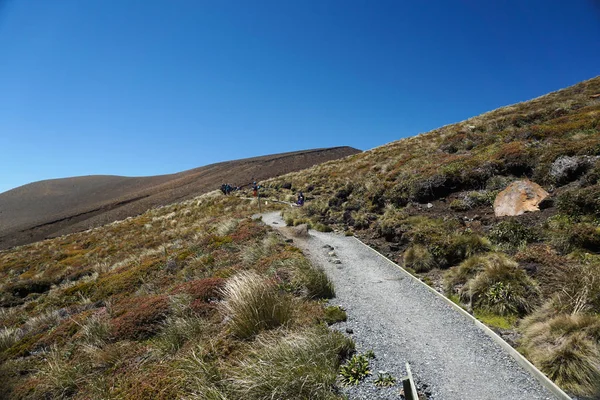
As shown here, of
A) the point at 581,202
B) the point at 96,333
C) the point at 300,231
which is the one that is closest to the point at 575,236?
the point at 581,202

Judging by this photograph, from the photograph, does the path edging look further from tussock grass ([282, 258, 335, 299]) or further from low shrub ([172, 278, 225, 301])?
low shrub ([172, 278, 225, 301])

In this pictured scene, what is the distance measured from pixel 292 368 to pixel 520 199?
1138 centimetres

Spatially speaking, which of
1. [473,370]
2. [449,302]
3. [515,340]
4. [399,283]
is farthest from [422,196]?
[473,370]

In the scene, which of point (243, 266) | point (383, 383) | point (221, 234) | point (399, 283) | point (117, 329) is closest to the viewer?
point (383, 383)

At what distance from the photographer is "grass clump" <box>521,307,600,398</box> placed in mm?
3932

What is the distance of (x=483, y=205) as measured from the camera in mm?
12914

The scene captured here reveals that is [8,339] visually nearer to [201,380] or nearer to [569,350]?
[201,380]

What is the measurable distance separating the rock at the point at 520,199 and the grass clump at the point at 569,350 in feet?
23.6

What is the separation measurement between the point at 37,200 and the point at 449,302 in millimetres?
127678

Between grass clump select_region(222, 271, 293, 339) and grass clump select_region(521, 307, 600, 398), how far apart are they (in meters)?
4.30

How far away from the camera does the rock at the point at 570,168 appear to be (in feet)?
36.6

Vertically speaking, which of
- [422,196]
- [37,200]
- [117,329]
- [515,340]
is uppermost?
[37,200]

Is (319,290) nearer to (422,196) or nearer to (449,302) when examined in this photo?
(449,302)

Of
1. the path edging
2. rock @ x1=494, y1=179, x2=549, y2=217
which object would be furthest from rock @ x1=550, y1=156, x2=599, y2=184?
the path edging
